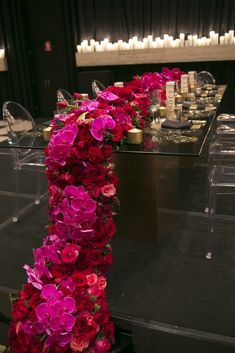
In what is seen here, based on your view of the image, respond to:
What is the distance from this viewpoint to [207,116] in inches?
102

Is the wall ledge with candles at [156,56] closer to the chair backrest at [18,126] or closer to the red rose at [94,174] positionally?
the chair backrest at [18,126]

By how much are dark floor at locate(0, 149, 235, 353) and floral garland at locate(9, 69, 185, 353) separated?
35cm

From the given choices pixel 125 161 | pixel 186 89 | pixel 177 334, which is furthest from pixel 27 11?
pixel 177 334

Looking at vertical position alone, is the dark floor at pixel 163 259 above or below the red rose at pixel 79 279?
below

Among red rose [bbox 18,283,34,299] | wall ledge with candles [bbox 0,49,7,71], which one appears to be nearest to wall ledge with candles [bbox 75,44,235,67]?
wall ledge with candles [bbox 0,49,7,71]

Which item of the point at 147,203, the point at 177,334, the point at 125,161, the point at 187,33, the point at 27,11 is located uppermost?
the point at 27,11

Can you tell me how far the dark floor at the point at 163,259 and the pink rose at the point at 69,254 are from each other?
1.45ft

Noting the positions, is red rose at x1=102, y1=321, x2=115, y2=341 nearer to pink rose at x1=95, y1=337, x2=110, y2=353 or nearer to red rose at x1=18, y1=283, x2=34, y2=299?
pink rose at x1=95, y1=337, x2=110, y2=353

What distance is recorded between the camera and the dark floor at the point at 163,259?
66.4 inches

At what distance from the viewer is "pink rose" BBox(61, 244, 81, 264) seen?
1437 millimetres

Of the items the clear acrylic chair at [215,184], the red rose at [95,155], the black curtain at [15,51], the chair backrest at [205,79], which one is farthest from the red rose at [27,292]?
the black curtain at [15,51]

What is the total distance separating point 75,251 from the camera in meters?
1.46

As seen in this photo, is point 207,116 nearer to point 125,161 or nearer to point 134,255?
point 125,161

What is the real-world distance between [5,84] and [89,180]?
543 cm
